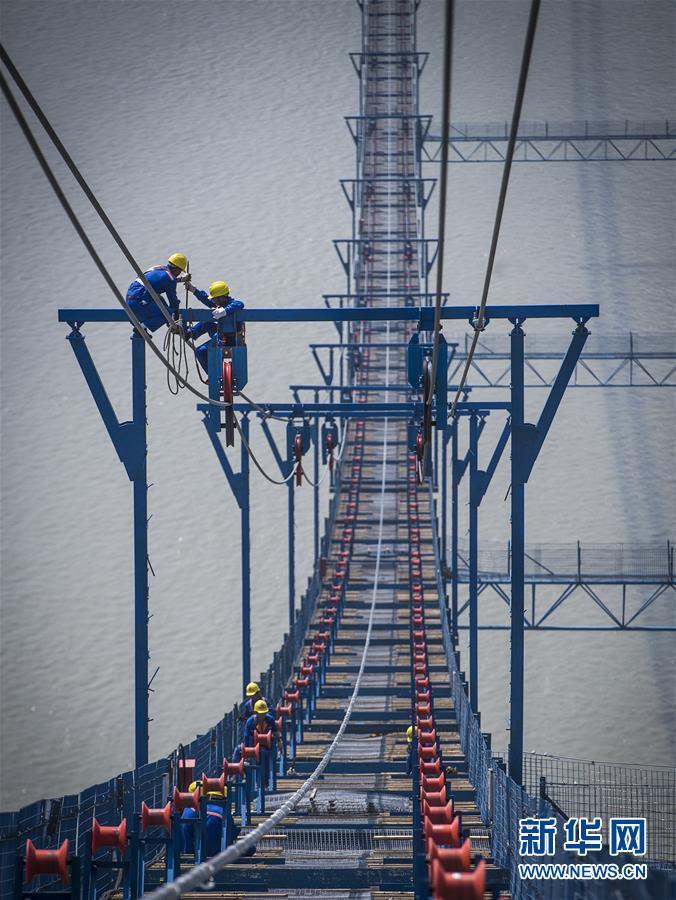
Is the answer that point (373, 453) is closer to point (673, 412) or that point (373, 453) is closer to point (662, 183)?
point (673, 412)

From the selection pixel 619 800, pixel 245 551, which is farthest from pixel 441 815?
pixel 619 800

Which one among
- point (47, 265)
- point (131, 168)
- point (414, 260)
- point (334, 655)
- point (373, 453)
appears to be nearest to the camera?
point (334, 655)

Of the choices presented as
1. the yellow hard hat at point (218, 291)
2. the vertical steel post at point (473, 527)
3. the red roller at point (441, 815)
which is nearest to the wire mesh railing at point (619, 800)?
the red roller at point (441, 815)

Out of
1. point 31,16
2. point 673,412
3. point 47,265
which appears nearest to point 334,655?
point 673,412

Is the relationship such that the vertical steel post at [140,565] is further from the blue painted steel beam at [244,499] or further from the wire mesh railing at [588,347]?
the wire mesh railing at [588,347]

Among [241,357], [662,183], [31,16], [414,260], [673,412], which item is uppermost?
[31,16]

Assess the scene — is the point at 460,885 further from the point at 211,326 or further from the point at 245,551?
the point at 245,551
